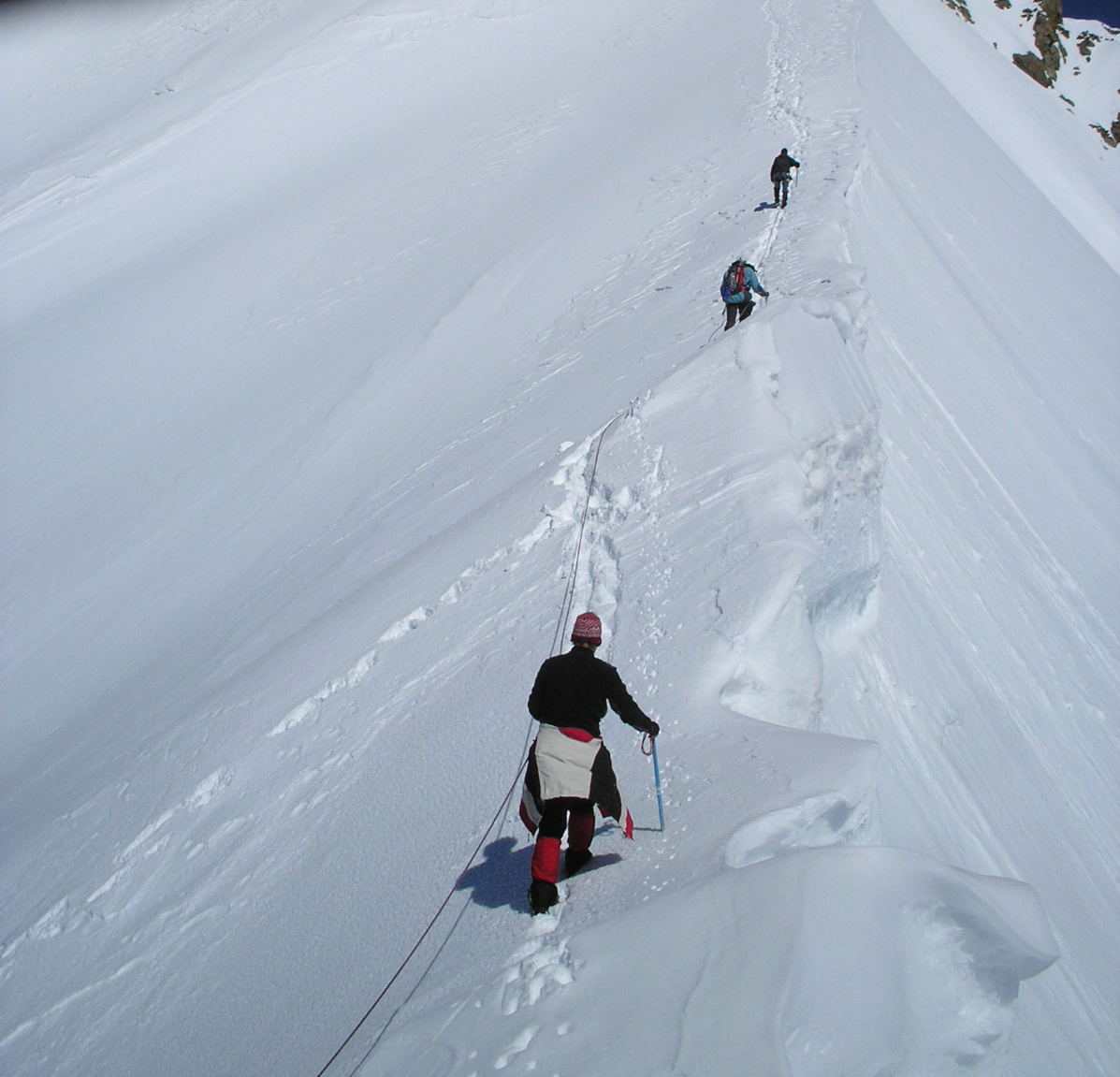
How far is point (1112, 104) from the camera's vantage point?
1984 inches

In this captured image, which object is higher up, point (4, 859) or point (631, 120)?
point (631, 120)

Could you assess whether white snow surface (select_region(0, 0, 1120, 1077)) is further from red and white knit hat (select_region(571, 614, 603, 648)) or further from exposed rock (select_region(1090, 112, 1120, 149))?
exposed rock (select_region(1090, 112, 1120, 149))

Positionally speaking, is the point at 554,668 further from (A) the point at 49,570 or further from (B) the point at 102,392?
(B) the point at 102,392

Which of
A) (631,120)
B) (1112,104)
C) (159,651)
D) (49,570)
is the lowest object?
(159,651)

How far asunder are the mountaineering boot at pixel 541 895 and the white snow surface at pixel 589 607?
66mm

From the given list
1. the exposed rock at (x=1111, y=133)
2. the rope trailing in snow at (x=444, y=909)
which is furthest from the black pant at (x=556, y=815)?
the exposed rock at (x=1111, y=133)

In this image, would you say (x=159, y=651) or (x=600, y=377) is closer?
(x=159, y=651)

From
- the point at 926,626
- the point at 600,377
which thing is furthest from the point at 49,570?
the point at 926,626

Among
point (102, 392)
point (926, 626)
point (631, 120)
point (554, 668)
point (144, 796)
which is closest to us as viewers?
point (554, 668)

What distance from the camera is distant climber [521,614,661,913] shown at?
11.5 feet

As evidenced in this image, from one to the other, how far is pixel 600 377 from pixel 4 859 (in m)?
6.35

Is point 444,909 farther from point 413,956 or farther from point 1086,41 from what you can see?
point 1086,41

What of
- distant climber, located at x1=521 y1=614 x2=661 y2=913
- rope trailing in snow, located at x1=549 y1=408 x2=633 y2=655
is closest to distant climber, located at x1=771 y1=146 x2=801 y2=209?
rope trailing in snow, located at x1=549 y1=408 x2=633 y2=655

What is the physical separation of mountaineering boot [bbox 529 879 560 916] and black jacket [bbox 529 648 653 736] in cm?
56
